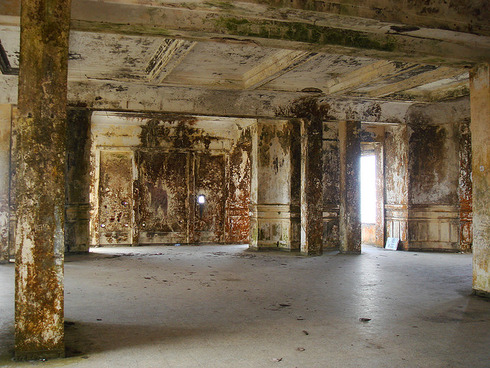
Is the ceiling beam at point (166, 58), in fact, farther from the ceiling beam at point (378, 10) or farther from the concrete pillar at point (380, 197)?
the concrete pillar at point (380, 197)

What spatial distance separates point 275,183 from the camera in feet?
35.3

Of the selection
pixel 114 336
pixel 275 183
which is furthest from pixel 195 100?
pixel 114 336

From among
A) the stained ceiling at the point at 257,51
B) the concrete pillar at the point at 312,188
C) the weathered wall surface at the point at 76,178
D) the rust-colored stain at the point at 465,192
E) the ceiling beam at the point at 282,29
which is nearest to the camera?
the ceiling beam at the point at 282,29

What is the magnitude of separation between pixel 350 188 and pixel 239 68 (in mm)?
3919

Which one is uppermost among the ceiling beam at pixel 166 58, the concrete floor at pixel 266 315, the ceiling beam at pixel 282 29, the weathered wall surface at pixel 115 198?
the ceiling beam at pixel 166 58

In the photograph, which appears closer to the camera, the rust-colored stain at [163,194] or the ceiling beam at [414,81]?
the ceiling beam at [414,81]

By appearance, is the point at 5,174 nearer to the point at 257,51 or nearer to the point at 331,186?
the point at 257,51

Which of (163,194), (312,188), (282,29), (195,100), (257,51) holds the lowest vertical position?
(163,194)

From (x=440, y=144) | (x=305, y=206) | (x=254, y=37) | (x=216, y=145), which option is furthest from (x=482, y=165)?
(x=216, y=145)

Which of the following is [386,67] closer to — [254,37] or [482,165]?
[482,165]

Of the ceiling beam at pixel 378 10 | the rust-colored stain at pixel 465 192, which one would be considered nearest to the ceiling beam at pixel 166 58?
the ceiling beam at pixel 378 10

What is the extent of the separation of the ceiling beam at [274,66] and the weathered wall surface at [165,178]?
3.52 meters

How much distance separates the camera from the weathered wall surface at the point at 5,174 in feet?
28.1

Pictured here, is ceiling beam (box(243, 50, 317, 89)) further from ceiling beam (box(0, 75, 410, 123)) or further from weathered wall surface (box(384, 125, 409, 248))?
weathered wall surface (box(384, 125, 409, 248))
